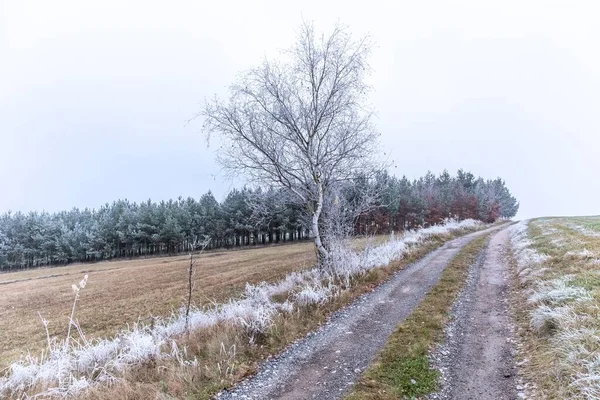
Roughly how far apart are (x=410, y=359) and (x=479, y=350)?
1.36m

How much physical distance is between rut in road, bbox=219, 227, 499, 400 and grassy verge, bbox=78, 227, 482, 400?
0.29 m

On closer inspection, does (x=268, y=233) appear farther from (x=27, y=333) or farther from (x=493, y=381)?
(x=493, y=381)

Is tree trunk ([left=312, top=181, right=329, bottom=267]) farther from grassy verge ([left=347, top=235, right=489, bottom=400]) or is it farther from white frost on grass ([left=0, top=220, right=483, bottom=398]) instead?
grassy verge ([left=347, top=235, right=489, bottom=400])

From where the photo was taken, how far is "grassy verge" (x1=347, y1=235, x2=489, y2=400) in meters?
4.84

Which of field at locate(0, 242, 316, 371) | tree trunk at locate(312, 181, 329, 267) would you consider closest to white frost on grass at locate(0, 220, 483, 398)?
tree trunk at locate(312, 181, 329, 267)

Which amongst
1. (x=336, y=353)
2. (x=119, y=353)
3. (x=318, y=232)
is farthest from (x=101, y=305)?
(x=336, y=353)

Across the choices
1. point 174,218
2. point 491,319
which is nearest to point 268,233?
point 174,218

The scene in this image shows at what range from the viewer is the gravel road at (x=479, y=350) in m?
4.77

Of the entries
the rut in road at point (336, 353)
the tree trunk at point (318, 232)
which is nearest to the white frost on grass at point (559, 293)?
the rut in road at point (336, 353)

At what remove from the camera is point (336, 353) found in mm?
6383

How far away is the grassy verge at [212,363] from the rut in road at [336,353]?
0.94 ft

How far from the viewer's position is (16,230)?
7512 centimetres

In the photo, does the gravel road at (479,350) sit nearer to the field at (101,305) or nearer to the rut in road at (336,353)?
the rut in road at (336,353)

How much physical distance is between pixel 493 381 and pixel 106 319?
17621 mm
